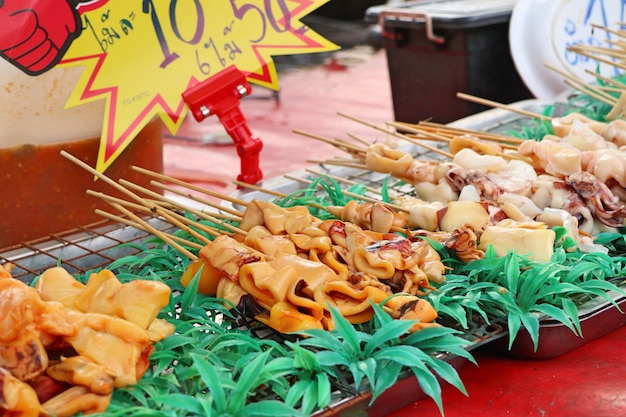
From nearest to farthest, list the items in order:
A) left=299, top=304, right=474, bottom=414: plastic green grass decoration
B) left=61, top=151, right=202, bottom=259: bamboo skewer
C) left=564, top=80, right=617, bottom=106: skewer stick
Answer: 1. left=299, top=304, right=474, bottom=414: plastic green grass decoration
2. left=61, top=151, right=202, bottom=259: bamboo skewer
3. left=564, top=80, right=617, bottom=106: skewer stick

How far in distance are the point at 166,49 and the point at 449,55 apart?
8.19ft

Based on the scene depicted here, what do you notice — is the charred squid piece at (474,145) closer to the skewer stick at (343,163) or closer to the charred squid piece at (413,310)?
the skewer stick at (343,163)

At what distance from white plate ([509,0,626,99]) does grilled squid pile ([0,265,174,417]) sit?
238cm

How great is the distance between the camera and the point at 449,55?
423 centimetres

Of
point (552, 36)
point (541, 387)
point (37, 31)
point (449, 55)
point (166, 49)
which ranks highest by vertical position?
point (37, 31)

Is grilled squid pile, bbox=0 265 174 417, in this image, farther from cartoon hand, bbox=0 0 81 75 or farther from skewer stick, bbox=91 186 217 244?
cartoon hand, bbox=0 0 81 75

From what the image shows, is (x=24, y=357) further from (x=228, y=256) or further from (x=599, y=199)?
(x=599, y=199)

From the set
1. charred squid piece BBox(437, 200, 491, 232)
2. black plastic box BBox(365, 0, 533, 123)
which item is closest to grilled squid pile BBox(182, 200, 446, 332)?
charred squid piece BBox(437, 200, 491, 232)

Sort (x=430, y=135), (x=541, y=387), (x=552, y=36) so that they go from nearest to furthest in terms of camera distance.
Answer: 1. (x=541, y=387)
2. (x=430, y=135)
3. (x=552, y=36)

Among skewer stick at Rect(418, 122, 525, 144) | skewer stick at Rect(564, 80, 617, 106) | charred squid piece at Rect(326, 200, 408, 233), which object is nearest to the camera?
charred squid piece at Rect(326, 200, 408, 233)

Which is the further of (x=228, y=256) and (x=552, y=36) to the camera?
(x=552, y=36)

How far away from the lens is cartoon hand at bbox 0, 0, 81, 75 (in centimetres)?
187

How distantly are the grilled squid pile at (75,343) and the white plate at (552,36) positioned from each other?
2378mm

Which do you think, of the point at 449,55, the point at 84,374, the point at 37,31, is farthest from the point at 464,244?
the point at 449,55
